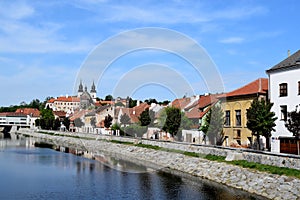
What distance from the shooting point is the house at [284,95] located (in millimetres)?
37216

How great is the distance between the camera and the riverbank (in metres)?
24.9

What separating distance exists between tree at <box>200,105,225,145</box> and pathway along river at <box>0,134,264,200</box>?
12.0m

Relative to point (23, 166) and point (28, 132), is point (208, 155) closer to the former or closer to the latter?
point (23, 166)

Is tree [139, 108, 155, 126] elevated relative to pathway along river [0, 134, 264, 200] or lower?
elevated

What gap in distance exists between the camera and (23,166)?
4375 cm

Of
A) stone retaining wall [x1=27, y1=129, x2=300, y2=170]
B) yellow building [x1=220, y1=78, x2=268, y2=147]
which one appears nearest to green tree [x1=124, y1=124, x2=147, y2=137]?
stone retaining wall [x1=27, y1=129, x2=300, y2=170]

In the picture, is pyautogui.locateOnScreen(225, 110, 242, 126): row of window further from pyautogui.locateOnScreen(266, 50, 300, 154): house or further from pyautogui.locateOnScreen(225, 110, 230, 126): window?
pyautogui.locateOnScreen(266, 50, 300, 154): house

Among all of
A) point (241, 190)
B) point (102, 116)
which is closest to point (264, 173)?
point (241, 190)

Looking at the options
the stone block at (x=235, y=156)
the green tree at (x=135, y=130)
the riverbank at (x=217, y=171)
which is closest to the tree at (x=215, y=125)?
the riverbank at (x=217, y=171)

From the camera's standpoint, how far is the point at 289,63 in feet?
126

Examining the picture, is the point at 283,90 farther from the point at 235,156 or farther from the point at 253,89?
the point at 235,156

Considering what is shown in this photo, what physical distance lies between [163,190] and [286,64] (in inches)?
765

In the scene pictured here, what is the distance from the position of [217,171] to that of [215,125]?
49.5 feet

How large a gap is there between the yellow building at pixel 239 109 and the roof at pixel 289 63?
453cm
